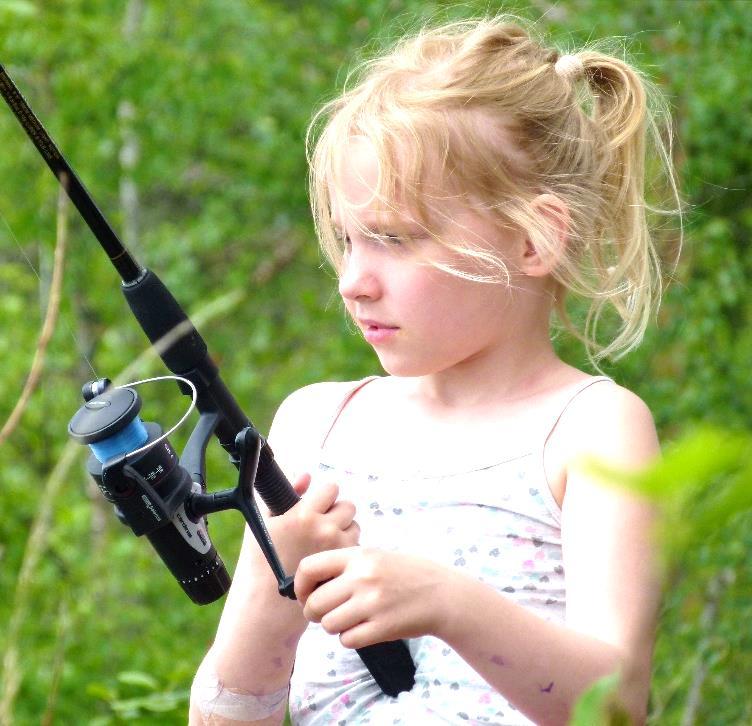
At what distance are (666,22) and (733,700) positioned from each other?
1801 millimetres

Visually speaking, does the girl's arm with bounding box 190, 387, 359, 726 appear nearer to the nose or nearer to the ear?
the nose

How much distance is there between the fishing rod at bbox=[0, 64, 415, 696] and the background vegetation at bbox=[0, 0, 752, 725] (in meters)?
1.18

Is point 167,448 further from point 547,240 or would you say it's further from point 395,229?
point 547,240

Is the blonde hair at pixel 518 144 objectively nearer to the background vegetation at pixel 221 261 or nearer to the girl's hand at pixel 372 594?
the girl's hand at pixel 372 594

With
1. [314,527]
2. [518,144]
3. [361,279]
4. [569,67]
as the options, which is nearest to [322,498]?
[314,527]

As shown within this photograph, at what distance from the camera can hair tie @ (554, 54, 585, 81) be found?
171 cm

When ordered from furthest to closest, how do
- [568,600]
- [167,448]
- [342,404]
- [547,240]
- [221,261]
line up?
1. [221,261]
2. [342,404]
3. [547,240]
4. [568,600]
5. [167,448]

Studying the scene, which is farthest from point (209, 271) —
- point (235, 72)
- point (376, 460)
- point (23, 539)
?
point (376, 460)

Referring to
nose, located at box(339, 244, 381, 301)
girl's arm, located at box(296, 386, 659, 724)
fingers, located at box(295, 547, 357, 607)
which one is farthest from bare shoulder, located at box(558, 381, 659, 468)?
fingers, located at box(295, 547, 357, 607)

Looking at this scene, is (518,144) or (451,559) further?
(518,144)

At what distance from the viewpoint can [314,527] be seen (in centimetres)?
129

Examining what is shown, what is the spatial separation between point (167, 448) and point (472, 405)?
0.49 m

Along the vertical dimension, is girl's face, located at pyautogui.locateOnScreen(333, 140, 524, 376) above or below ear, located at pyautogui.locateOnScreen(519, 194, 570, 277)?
above

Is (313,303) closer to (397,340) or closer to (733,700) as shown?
(733,700)
